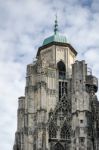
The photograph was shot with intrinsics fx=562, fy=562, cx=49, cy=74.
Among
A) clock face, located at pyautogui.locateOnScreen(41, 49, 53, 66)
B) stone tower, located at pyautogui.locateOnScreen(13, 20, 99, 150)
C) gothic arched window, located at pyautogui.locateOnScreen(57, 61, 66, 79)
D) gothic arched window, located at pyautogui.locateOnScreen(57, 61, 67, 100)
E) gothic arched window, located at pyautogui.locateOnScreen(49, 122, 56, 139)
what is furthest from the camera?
clock face, located at pyautogui.locateOnScreen(41, 49, 53, 66)

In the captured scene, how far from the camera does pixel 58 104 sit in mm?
52562

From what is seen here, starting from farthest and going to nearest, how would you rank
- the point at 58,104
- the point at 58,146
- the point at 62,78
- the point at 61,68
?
the point at 61,68
the point at 62,78
the point at 58,104
the point at 58,146

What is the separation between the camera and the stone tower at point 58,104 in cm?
5016

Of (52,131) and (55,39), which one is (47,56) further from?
(52,131)

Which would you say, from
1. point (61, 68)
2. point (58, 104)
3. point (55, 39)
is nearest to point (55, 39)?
point (55, 39)

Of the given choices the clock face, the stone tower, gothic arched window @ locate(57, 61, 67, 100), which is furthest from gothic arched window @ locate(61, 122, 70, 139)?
the clock face

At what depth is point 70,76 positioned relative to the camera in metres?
54.9

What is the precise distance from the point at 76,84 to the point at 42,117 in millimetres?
4829

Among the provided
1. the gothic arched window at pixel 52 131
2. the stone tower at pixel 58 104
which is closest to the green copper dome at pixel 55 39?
the stone tower at pixel 58 104

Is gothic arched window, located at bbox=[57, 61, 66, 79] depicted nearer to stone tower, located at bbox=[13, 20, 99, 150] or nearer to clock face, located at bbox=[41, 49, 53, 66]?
stone tower, located at bbox=[13, 20, 99, 150]

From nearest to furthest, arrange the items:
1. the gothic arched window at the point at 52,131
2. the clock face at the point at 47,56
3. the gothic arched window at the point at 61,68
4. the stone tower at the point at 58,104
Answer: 1. the stone tower at the point at 58,104
2. the gothic arched window at the point at 52,131
3. the gothic arched window at the point at 61,68
4. the clock face at the point at 47,56

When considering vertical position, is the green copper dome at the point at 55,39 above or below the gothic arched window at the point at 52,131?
above

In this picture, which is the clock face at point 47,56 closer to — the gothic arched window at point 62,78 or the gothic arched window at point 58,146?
the gothic arched window at point 62,78

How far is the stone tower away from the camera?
50156 mm
